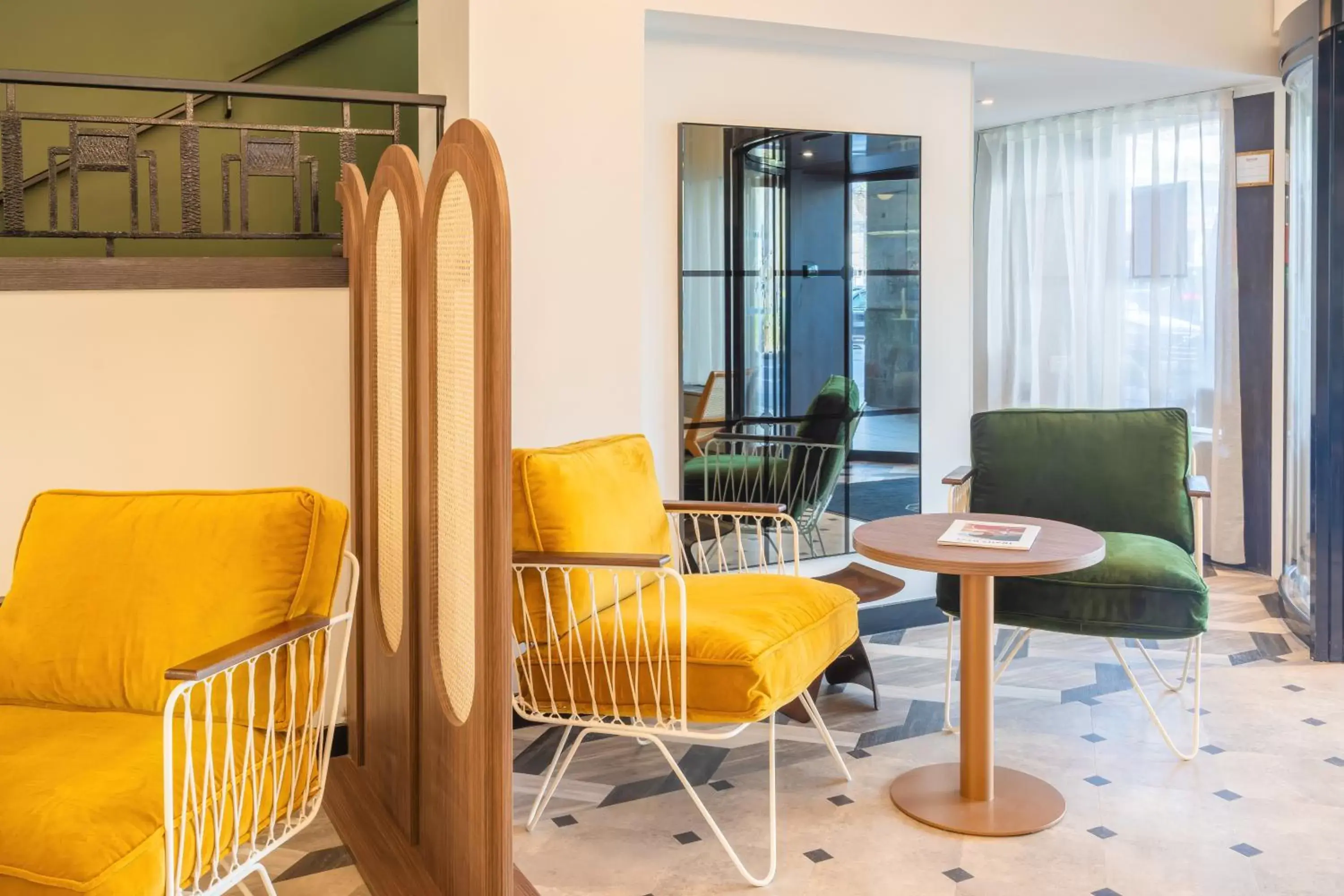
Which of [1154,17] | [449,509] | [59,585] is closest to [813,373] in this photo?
[1154,17]

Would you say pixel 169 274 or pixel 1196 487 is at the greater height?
pixel 169 274

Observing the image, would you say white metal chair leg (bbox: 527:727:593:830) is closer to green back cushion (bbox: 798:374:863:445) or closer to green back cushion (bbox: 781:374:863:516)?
green back cushion (bbox: 781:374:863:516)

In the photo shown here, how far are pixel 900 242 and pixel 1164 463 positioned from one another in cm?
151

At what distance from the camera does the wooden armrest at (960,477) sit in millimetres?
3889

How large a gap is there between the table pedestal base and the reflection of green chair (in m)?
1.48

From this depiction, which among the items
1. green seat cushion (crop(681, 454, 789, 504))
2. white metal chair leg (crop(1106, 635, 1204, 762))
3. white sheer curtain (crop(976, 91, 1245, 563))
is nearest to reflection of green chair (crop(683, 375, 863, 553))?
Answer: green seat cushion (crop(681, 454, 789, 504))

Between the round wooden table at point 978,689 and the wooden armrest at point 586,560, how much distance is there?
701mm

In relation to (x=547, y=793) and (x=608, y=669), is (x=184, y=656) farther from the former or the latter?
(x=547, y=793)

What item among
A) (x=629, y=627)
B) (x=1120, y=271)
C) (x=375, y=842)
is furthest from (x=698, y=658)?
(x=1120, y=271)

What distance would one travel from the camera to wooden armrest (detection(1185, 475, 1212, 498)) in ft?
12.2

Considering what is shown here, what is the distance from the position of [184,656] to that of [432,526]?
0.55m

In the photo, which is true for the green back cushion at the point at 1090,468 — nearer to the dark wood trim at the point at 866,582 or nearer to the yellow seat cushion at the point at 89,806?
the dark wood trim at the point at 866,582

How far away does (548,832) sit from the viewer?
309 centimetres

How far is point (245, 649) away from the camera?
2.13 metres
